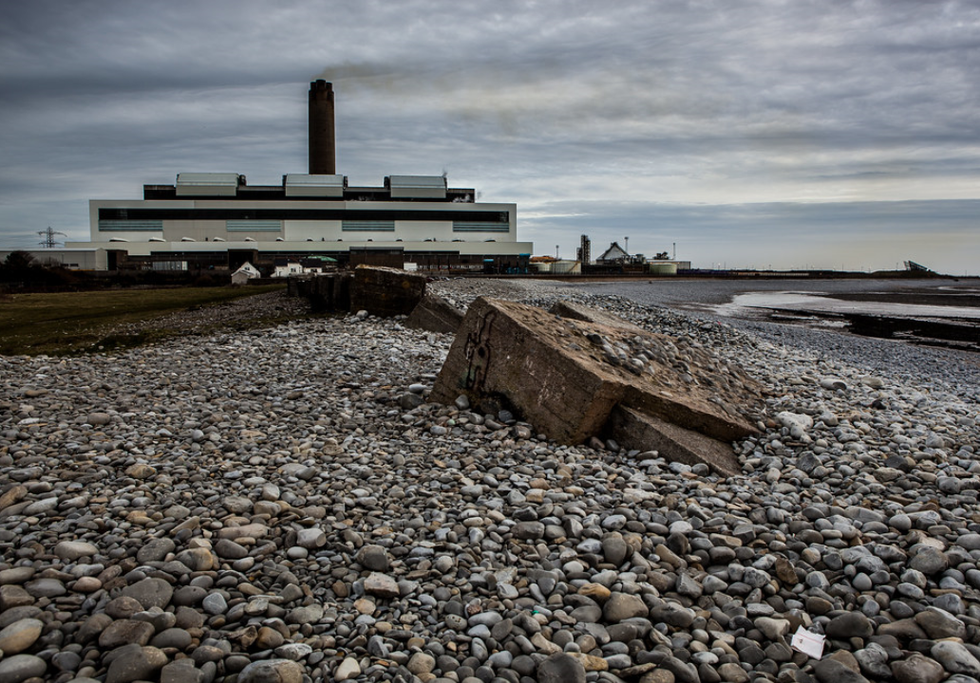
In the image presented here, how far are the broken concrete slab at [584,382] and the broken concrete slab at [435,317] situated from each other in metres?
5.51

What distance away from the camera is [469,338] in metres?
7.06

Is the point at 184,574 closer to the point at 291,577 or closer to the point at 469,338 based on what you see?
the point at 291,577

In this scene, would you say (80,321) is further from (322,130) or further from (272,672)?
(322,130)

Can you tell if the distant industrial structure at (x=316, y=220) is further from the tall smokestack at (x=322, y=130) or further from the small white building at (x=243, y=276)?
the small white building at (x=243, y=276)

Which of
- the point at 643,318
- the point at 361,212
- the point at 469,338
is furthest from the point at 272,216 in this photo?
the point at 469,338

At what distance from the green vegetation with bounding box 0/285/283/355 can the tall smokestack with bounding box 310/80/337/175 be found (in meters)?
50.5

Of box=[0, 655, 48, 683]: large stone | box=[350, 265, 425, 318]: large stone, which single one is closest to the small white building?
box=[350, 265, 425, 318]: large stone

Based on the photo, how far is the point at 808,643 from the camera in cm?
321

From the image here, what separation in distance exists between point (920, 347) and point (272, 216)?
226 feet

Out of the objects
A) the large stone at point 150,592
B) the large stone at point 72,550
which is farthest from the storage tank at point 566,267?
the large stone at point 150,592

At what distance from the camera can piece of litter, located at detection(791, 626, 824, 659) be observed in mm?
3145

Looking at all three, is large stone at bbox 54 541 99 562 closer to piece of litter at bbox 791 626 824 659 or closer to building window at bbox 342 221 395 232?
piece of litter at bbox 791 626 824 659

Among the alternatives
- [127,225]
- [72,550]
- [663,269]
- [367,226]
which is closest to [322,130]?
[367,226]

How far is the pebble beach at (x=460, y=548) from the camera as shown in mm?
2977
